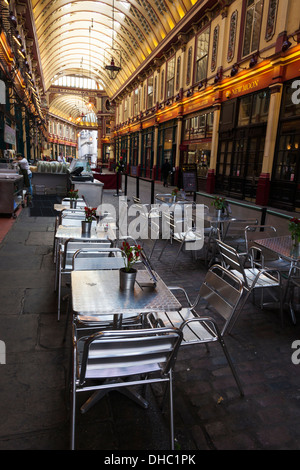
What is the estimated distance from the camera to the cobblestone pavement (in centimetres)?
198

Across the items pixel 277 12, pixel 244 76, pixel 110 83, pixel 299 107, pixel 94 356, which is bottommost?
pixel 94 356

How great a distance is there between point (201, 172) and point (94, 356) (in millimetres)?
14404

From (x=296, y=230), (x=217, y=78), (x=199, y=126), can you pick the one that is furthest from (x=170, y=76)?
(x=296, y=230)

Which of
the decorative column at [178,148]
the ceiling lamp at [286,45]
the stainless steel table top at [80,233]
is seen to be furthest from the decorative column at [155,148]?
the stainless steel table top at [80,233]

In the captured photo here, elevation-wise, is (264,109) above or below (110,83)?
below

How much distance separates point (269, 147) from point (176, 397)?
32.0 feet

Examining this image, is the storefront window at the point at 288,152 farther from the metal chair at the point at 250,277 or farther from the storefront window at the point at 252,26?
the metal chair at the point at 250,277

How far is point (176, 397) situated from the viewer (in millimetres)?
2373

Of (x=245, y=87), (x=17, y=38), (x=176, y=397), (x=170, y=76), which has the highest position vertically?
(x=170, y=76)

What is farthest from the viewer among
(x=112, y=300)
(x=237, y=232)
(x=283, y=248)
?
(x=237, y=232)

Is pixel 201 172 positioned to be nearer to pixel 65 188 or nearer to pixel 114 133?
pixel 65 188

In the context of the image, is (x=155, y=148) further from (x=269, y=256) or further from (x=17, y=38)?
(x=269, y=256)
